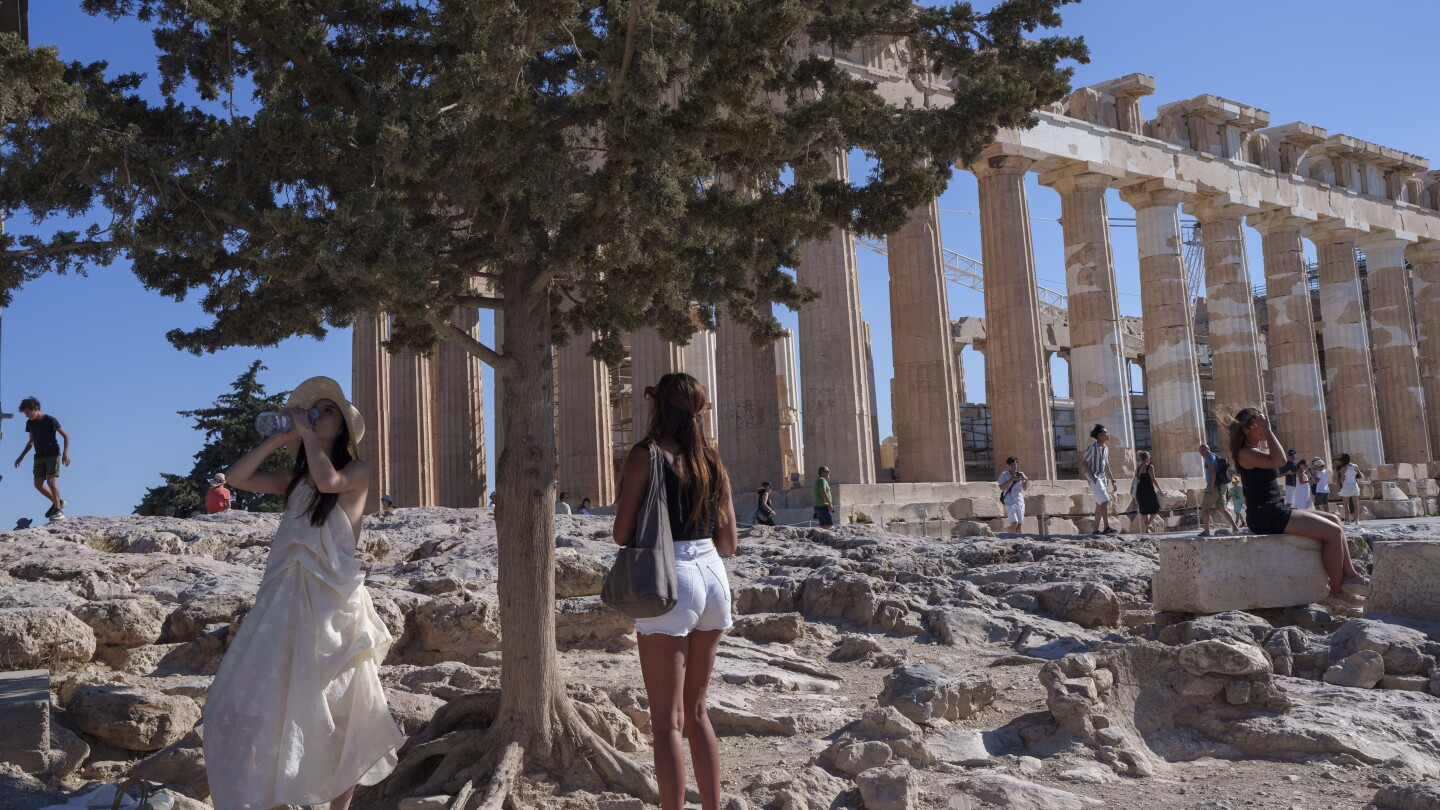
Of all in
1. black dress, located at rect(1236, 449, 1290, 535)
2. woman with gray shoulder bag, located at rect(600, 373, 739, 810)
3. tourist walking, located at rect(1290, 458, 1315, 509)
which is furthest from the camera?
tourist walking, located at rect(1290, 458, 1315, 509)

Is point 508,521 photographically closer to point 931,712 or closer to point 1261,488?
point 931,712

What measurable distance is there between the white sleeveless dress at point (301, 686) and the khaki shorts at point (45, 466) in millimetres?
11888

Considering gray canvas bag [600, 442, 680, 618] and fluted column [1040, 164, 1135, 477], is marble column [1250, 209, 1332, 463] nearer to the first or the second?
fluted column [1040, 164, 1135, 477]

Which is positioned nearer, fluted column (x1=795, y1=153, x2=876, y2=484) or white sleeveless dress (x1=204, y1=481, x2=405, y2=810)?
white sleeveless dress (x1=204, y1=481, x2=405, y2=810)

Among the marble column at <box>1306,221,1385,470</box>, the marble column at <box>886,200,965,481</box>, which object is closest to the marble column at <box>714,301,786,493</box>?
the marble column at <box>886,200,965,481</box>

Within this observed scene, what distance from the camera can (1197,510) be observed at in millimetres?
27844

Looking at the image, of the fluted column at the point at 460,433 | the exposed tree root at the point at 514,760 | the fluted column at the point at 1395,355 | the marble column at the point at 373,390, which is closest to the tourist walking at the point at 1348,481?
the fluted column at the point at 1395,355

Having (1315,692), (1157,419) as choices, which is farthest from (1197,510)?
(1315,692)

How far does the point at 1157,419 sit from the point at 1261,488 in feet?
68.5

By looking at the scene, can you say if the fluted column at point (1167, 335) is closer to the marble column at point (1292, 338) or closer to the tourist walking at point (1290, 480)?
the tourist walking at point (1290, 480)

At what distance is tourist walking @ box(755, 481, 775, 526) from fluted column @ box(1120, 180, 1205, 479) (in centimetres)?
1291

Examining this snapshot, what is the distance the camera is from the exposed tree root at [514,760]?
5742mm

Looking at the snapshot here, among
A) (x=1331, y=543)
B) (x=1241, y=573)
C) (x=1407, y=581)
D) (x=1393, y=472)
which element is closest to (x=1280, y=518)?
(x=1331, y=543)

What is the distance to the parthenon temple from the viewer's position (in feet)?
73.5
